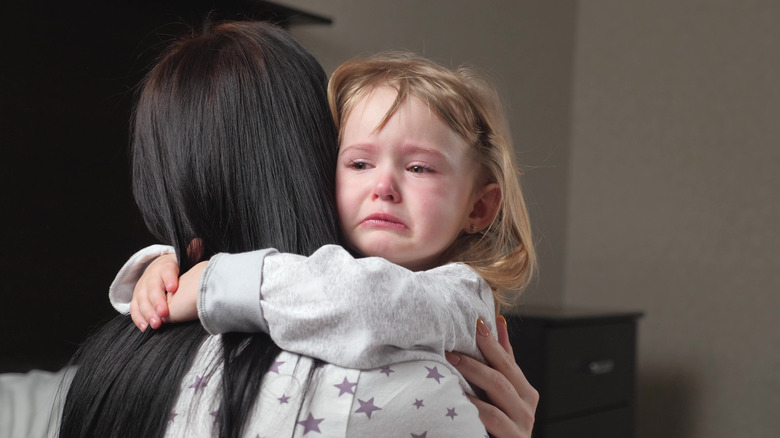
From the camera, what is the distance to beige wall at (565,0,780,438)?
9.35 feet

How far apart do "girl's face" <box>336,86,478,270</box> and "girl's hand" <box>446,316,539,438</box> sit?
138 mm

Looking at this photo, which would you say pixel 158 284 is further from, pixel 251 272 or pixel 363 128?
pixel 363 128

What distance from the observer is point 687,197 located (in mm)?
3014

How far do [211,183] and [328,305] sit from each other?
0.59ft

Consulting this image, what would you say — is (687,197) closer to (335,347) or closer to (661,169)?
(661,169)

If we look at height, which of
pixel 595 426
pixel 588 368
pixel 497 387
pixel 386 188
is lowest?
pixel 595 426

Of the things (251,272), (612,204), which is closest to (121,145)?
(251,272)

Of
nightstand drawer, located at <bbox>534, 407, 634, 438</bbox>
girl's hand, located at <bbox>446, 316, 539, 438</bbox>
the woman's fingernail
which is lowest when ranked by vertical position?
nightstand drawer, located at <bbox>534, 407, 634, 438</bbox>

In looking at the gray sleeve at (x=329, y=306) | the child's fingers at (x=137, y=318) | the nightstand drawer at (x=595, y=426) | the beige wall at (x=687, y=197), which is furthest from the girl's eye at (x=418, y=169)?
the beige wall at (x=687, y=197)

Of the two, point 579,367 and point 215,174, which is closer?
point 215,174

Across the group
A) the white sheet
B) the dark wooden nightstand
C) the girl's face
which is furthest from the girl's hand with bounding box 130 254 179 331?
the dark wooden nightstand

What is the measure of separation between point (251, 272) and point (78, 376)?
0.23 m

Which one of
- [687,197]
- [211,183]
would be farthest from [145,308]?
[687,197]

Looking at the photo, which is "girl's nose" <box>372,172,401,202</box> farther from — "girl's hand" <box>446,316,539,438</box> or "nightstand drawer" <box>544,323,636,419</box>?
"nightstand drawer" <box>544,323,636,419</box>
